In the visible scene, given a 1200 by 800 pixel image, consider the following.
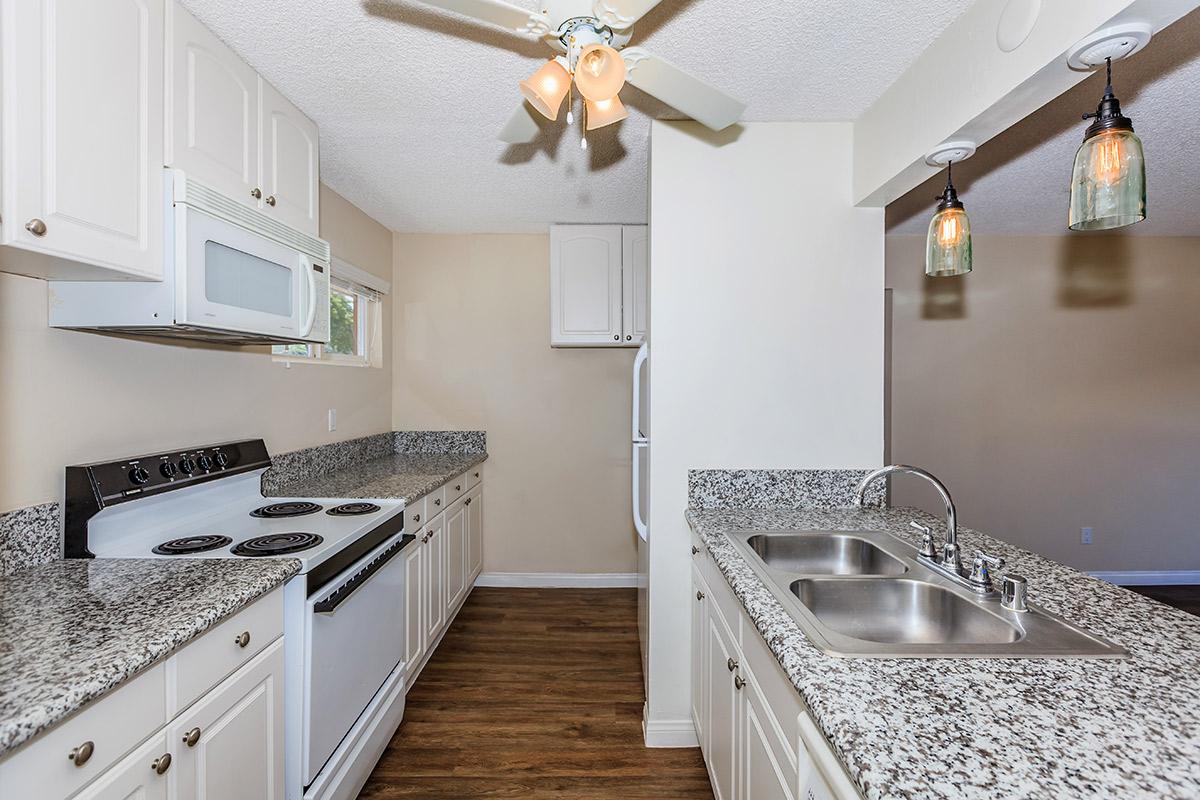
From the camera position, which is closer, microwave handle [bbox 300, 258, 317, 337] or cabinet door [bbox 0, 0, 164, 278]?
Answer: cabinet door [bbox 0, 0, 164, 278]

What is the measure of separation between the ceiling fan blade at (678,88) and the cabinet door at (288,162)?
127 cm

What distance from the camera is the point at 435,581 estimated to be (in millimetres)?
2734

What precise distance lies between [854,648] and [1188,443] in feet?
15.2

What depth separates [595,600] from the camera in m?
3.57

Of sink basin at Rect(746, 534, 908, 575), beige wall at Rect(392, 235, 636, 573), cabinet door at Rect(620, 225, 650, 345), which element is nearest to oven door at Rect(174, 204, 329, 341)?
sink basin at Rect(746, 534, 908, 575)

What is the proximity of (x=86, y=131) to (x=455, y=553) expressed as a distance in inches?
96.7

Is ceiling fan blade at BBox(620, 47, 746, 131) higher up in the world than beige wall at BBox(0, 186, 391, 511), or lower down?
higher up

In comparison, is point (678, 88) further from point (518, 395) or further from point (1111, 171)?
point (518, 395)

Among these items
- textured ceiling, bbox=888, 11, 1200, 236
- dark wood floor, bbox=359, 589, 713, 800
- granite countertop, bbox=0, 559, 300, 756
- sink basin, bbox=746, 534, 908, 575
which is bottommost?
dark wood floor, bbox=359, 589, 713, 800

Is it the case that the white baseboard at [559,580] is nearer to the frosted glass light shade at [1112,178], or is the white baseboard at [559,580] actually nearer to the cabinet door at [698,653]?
the cabinet door at [698,653]

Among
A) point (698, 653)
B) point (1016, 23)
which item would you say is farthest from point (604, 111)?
point (698, 653)

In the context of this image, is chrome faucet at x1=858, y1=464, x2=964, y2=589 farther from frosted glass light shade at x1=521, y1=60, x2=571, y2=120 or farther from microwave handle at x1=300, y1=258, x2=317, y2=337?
microwave handle at x1=300, y1=258, x2=317, y2=337

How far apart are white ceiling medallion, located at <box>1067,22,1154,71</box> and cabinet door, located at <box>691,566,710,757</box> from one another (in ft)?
5.53

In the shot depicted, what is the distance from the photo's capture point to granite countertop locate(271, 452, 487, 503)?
233 centimetres
